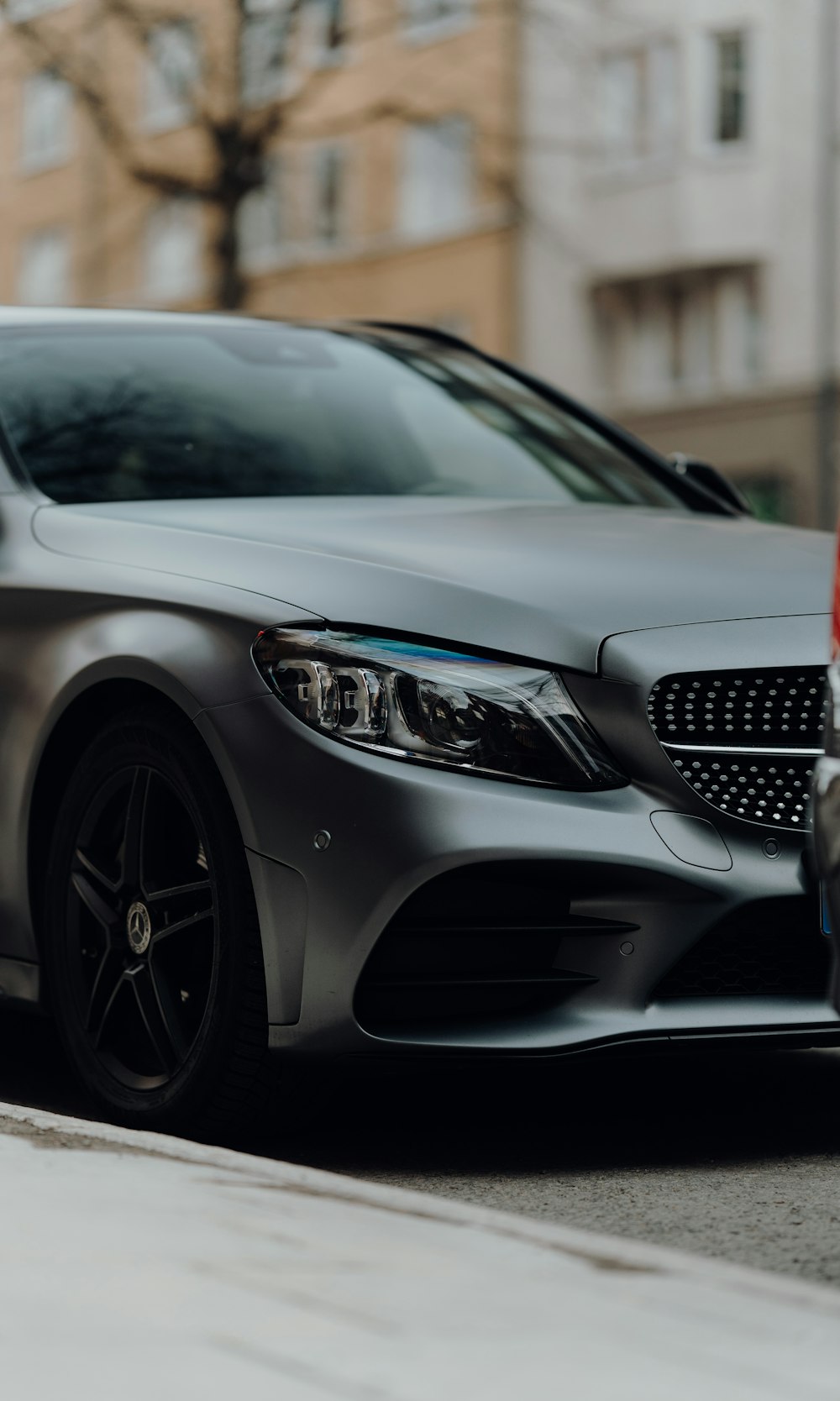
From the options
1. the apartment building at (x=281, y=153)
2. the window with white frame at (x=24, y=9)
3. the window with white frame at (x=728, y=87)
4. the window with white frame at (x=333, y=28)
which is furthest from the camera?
the window with white frame at (x=728, y=87)

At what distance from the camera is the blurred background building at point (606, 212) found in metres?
30.0

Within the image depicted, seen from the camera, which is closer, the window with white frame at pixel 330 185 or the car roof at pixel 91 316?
the car roof at pixel 91 316

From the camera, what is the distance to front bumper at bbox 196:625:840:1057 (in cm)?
398

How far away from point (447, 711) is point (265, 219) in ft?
109

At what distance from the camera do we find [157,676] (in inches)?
169

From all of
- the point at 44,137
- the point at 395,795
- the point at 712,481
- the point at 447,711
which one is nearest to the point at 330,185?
the point at 44,137

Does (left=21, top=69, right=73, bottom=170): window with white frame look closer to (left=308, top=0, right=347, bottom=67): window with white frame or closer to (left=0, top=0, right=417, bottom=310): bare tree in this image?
(left=308, top=0, right=347, bottom=67): window with white frame

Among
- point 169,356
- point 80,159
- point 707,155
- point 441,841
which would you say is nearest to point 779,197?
point 707,155

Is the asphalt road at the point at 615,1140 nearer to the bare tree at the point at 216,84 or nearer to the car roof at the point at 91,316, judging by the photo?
the car roof at the point at 91,316

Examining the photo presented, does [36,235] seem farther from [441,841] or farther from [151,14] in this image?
[441,841]

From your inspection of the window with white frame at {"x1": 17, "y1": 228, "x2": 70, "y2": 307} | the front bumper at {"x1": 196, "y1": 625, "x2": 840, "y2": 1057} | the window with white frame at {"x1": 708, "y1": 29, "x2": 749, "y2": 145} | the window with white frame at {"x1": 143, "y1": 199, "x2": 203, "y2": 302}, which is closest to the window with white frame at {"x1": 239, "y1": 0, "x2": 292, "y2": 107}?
the window with white frame at {"x1": 708, "y1": 29, "x2": 749, "y2": 145}

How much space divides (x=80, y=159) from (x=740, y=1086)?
3969cm

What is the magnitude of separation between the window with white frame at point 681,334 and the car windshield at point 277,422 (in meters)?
25.7

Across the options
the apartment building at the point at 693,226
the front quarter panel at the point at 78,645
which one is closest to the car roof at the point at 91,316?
the front quarter panel at the point at 78,645
